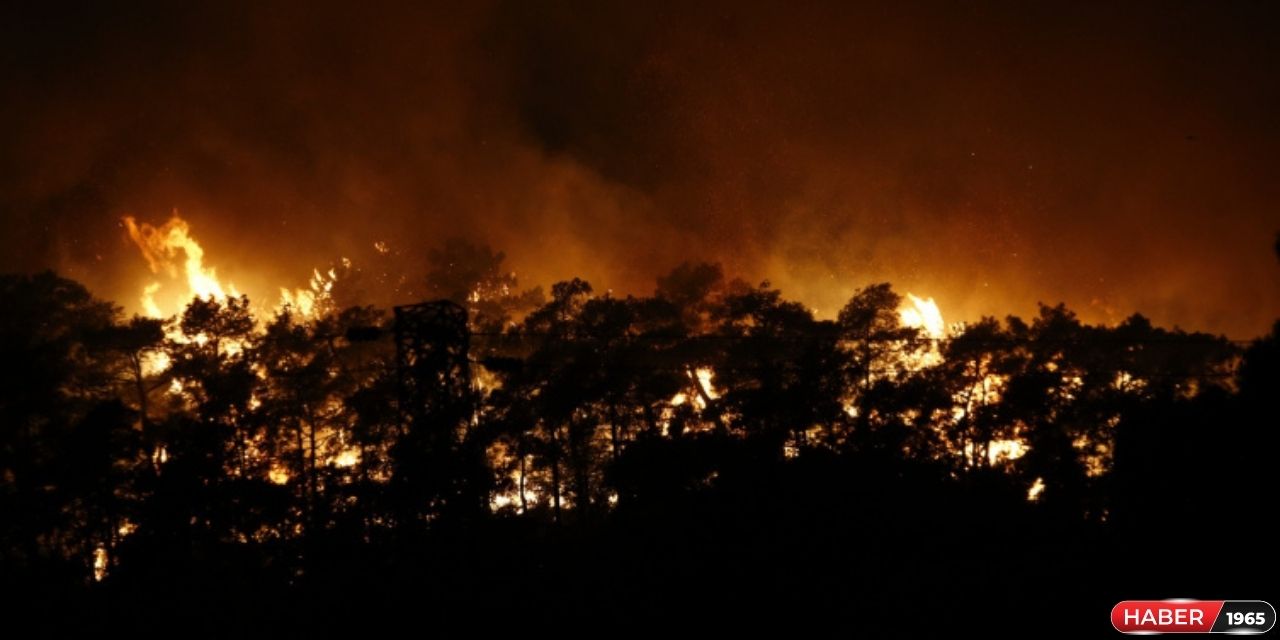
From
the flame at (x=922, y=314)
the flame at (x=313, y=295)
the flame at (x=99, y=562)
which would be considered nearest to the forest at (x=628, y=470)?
the flame at (x=99, y=562)

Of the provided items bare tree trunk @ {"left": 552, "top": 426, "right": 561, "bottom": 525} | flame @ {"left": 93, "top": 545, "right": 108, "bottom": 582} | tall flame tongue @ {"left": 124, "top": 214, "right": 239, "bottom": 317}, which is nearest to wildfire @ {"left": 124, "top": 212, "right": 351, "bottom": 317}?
tall flame tongue @ {"left": 124, "top": 214, "right": 239, "bottom": 317}

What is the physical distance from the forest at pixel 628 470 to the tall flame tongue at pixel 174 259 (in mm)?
20821

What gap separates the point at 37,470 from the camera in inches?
925

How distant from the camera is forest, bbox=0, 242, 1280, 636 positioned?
19.0m

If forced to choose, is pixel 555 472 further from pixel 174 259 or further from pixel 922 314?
pixel 174 259

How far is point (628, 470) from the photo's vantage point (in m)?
25.6

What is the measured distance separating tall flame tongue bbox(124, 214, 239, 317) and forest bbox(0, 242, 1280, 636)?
20821mm

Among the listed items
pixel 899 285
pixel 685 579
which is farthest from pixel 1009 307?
pixel 685 579

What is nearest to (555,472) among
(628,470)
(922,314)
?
(628,470)

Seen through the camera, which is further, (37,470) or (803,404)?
(803,404)

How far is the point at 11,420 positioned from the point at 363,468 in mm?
12331

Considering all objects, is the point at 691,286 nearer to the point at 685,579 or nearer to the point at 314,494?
the point at 685,579

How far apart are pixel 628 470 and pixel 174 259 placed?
1656 inches

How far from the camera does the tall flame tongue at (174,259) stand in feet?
159
